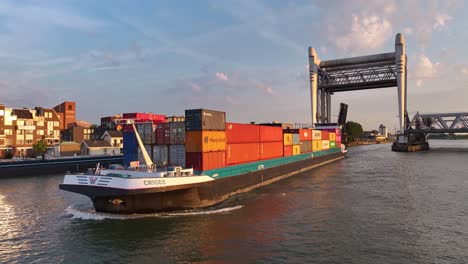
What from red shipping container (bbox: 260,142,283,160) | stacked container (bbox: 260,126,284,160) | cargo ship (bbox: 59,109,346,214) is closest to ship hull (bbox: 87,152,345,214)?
cargo ship (bbox: 59,109,346,214)

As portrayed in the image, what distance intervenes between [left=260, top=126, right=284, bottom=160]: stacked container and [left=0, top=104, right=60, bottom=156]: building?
68781 mm

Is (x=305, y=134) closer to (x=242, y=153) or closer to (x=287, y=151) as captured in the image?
(x=287, y=151)

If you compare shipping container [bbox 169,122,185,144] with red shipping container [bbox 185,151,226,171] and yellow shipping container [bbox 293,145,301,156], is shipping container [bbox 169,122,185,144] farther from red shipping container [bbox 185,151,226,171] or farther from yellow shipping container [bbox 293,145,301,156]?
yellow shipping container [bbox 293,145,301,156]

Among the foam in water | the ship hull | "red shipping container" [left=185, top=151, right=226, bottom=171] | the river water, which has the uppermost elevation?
"red shipping container" [left=185, top=151, right=226, bottom=171]

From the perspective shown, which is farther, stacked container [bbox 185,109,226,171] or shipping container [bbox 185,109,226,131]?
shipping container [bbox 185,109,226,131]

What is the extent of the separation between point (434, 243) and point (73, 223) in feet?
76.1

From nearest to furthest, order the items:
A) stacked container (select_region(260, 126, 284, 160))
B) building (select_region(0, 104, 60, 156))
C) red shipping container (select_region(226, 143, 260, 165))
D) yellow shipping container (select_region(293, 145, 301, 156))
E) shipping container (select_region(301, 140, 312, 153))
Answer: red shipping container (select_region(226, 143, 260, 165))
stacked container (select_region(260, 126, 284, 160))
yellow shipping container (select_region(293, 145, 301, 156))
shipping container (select_region(301, 140, 312, 153))
building (select_region(0, 104, 60, 156))

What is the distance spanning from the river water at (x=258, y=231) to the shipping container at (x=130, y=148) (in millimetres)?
5364

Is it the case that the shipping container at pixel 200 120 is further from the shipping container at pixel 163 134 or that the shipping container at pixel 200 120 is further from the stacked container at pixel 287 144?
the stacked container at pixel 287 144

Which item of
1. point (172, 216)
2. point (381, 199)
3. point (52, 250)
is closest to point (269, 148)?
point (381, 199)

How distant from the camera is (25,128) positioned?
86562mm

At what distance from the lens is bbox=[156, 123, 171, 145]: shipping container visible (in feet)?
98.9

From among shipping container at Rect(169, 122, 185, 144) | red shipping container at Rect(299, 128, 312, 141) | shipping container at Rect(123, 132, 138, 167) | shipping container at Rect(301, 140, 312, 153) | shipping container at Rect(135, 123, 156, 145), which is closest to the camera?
shipping container at Rect(169, 122, 185, 144)

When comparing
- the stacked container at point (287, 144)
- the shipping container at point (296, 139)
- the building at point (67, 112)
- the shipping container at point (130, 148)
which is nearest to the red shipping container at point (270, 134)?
the stacked container at point (287, 144)
